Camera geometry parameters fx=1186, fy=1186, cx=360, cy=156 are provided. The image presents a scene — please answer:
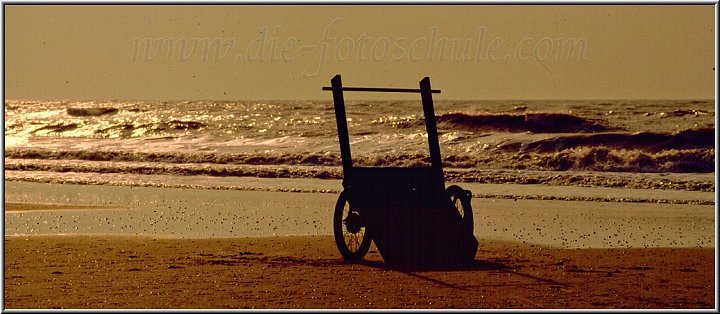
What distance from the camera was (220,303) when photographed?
9.17 metres

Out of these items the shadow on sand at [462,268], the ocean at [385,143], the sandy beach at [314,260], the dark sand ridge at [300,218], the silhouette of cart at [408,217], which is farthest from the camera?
the ocean at [385,143]

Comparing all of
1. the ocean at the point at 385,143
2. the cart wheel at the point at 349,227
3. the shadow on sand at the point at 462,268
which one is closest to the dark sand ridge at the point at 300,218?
the shadow on sand at the point at 462,268

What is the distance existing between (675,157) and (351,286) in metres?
21.8

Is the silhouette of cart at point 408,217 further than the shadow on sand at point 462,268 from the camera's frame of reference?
Yes

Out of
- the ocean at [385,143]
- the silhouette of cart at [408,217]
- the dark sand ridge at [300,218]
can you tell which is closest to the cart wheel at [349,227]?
the silhouette of cart at [408,217]

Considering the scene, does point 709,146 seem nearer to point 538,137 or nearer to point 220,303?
point 538,137

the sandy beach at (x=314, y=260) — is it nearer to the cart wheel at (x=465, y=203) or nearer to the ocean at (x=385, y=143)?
the cart wheel at (x=465, y=203)

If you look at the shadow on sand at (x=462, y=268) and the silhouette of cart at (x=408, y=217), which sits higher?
the silhouette of cart at (x=408, y=217)

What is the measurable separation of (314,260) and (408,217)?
3.80 feet

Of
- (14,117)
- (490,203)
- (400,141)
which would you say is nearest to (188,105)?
(14,117)

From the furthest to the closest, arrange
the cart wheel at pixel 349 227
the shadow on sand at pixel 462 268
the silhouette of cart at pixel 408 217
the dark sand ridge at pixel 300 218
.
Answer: the dark sand ridge at pixel 300 218 < the cart wheel at pixel 349 227 < the silhouette of cart at pixel 408 217 < the shadow on sand at pixel 462 268

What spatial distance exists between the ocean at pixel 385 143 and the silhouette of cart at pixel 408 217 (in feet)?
41.1

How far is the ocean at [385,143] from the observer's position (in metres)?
28.1

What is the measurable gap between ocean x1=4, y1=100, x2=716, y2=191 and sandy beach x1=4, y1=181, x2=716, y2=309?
6940 mm
